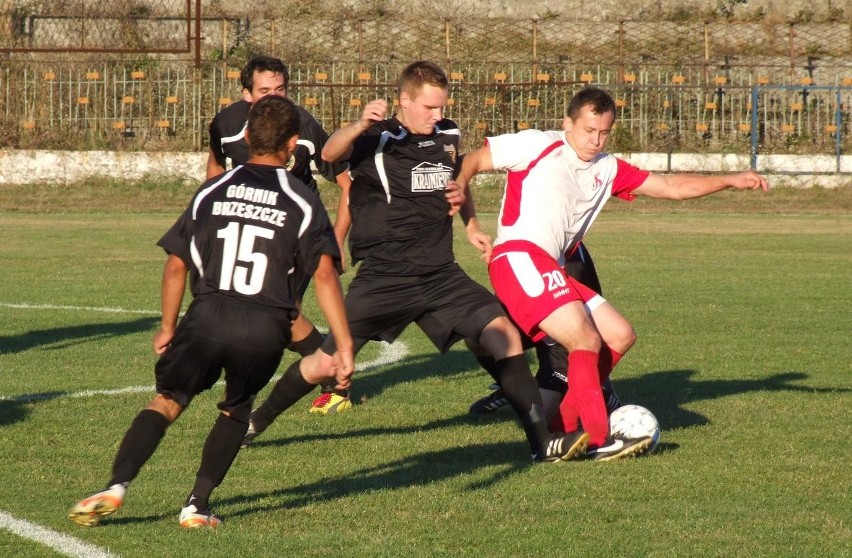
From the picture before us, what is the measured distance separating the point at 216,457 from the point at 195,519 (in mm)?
253

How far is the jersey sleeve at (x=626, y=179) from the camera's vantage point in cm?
675

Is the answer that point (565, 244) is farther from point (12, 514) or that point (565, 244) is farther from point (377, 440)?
point (12, 514)

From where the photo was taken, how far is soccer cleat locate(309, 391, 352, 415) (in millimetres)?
7500

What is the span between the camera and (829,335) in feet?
34.3

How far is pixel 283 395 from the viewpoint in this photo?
20.2ft

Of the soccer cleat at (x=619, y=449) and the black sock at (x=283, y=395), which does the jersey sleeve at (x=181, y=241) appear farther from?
the soccer cleat at (x=619, y=449)

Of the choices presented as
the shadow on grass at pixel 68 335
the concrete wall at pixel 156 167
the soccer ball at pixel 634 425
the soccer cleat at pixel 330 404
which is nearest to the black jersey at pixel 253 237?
the soccer ball at pixel 634 425

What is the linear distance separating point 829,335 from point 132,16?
26112 mm

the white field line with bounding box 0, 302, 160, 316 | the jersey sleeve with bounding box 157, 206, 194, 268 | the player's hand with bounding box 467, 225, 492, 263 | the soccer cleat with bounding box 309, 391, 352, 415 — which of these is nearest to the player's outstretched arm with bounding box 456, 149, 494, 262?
the player's hand with bounding box 467, 225, 492, 263

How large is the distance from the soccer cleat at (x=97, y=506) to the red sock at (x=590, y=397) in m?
2.43

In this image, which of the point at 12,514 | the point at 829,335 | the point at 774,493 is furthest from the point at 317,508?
the point at 829,335

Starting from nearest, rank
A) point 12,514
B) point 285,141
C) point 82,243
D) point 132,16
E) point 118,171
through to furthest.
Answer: point 285,141 < point 12,514 < point 82,243 < point 118,171 < point 132,16

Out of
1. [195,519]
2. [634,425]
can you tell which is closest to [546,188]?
[634,425]

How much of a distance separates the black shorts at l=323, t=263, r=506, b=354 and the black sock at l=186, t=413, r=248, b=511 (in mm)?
1604
